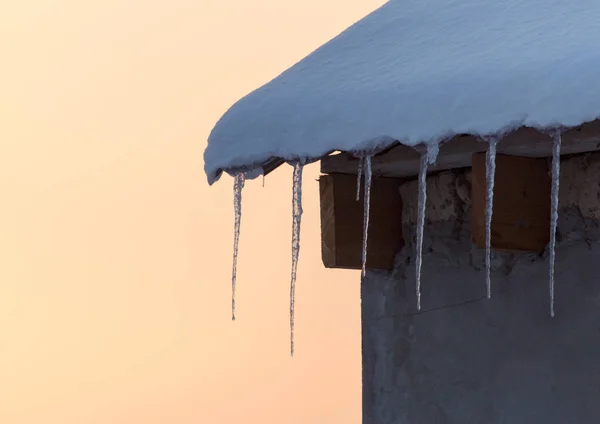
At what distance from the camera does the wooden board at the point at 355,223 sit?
3840mm

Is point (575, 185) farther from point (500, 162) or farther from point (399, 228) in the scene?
point (399, 228)

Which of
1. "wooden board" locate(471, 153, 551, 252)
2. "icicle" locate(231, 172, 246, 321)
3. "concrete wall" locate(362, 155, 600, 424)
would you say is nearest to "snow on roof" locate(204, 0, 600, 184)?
"icicle" locate(231, 172, 246, 321)

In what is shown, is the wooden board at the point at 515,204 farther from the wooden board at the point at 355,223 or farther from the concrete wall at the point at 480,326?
the wooden board at the point at 355,223

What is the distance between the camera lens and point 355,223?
388 centimetres

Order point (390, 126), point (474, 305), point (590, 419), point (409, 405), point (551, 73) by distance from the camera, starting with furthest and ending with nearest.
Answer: point (409, 405) < point (474, 305) < point (590, 419) < point (390, 126) < point (551, 73)

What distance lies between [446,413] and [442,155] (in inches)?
31.6

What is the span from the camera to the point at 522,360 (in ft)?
11.4

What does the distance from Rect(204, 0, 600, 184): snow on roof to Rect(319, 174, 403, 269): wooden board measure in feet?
1.55

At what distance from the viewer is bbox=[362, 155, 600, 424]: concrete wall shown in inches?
131

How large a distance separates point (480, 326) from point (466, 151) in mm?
573

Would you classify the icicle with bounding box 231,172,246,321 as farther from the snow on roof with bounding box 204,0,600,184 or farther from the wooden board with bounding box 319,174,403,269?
the wooden board with bounding box 319,174,403,269

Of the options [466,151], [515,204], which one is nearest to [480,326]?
[515,204]

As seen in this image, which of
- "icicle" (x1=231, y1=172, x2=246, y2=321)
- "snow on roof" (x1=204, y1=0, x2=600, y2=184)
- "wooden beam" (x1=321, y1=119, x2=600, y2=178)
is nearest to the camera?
"snow on roof" (x1=204, y1=0, x2=600, y2=184)

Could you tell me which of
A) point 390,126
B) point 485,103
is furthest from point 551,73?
point 390,126
